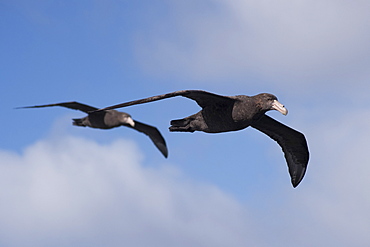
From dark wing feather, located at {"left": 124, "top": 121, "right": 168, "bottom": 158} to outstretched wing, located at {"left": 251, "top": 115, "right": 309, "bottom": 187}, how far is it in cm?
455

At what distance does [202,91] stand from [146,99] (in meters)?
1.66

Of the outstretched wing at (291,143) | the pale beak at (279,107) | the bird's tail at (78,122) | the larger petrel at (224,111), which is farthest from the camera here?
the outstretched wing at (291,143)

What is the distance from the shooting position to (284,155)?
64.8ft

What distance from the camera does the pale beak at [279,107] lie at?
1546 cm

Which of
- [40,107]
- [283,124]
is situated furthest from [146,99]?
[283,124]

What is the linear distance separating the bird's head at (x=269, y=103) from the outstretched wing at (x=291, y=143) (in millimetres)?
2701

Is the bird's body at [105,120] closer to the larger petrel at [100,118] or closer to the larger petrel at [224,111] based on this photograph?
the larger petrel at [100,118]

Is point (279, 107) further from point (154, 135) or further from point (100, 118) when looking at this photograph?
point (100, 118)

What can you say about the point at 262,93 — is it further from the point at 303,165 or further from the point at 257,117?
the point at 303,165

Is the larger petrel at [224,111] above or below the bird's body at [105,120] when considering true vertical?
above

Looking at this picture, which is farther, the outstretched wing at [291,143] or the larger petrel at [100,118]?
the outstretched wing at [291,143]

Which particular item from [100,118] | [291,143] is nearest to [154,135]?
[100,118]

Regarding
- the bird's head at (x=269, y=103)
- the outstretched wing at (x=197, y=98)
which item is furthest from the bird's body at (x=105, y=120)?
the bird's head at (x=269, y=103)

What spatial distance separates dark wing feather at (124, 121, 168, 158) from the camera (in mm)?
14555
